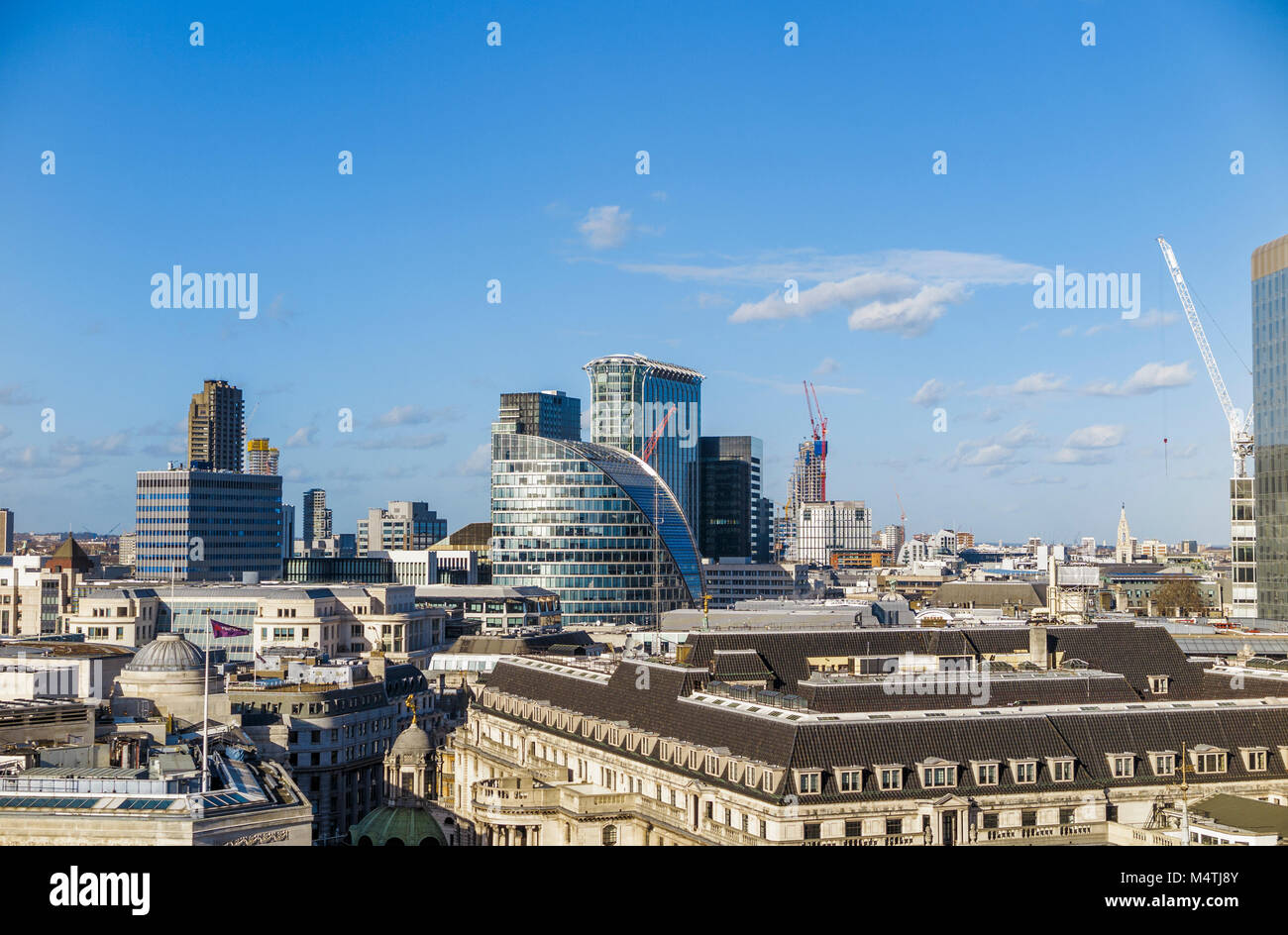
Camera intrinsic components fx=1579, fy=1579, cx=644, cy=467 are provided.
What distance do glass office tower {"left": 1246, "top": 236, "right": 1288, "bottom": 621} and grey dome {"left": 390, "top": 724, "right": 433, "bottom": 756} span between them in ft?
353

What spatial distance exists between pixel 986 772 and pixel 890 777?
17.6 ft

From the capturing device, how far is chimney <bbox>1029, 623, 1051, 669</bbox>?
11562cm

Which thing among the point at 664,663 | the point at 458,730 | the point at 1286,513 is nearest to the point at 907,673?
the point at 664,663

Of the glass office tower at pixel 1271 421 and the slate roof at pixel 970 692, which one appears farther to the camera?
the glass office tower at pixel 1271 421

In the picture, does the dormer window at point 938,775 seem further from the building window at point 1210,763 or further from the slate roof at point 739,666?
the slate roof at point 739,666

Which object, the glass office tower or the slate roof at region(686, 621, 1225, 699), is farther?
the glass office tower

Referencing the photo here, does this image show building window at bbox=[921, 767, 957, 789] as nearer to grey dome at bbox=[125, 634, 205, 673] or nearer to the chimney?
the chimney

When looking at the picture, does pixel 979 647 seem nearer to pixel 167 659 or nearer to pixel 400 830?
pixel 400 830

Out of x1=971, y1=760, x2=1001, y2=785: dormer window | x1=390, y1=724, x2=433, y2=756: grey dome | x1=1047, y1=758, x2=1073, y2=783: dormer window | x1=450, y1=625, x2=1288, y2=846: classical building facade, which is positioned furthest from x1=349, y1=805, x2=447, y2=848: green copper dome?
x1=1047, y1=758, x2=1073, y2=783: dormer window

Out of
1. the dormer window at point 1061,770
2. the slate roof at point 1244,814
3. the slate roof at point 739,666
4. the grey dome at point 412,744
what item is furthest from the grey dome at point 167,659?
the slate roof at point 1244,814

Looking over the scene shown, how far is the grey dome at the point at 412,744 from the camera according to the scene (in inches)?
5290

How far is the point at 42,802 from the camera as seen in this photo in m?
62.4

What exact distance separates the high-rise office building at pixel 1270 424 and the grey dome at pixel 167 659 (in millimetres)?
124141

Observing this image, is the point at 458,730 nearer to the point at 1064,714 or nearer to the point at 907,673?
the point at 907,673
